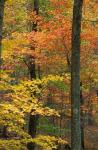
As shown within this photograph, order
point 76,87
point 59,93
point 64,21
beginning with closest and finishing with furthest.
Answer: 1. point 76,87
2. point 64,21
3. point 59,93

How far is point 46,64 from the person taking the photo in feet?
84.3

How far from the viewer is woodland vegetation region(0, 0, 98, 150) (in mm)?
12891

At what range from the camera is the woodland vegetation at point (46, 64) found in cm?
1289

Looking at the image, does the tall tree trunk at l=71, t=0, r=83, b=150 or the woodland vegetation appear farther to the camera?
the woodland vegetation

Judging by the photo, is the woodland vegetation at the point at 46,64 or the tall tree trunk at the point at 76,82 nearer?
the tall tree trunk at the point at 76,82

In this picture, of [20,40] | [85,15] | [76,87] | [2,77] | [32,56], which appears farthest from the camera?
[85,15]

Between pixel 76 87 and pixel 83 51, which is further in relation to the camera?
pixel 83 51

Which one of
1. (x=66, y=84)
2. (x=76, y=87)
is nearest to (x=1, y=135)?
(x=66, y=84)

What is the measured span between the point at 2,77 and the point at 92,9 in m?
14.7

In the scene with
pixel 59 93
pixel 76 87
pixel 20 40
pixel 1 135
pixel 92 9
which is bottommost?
pixel 1 135

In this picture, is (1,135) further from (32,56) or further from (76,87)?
(76,87)

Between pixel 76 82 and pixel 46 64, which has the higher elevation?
pixel 76 82

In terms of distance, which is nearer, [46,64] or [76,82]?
[76,82]

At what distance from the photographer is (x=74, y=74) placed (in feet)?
42.3
